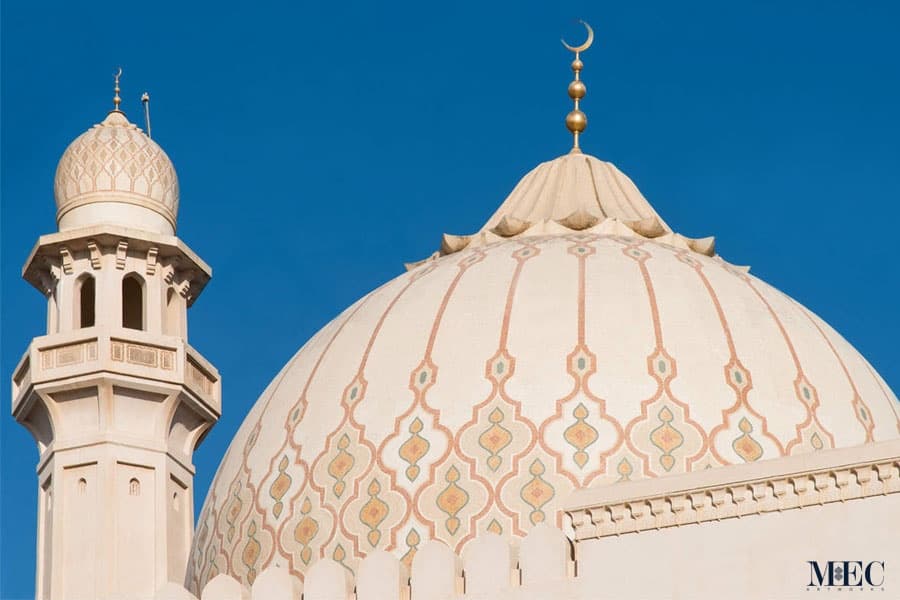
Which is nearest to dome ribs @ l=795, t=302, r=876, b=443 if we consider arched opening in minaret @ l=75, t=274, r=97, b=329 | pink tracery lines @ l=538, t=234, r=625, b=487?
pink tracery lines @ l=538, t=234, r=625, b=487

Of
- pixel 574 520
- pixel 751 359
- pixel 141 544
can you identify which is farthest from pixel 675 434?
pixel 141 544

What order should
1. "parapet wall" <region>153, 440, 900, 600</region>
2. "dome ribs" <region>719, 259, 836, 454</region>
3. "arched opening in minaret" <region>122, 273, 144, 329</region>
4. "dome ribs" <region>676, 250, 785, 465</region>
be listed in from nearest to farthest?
1. "parapet wall" <region>153, 440, 900, 600</region>
2. "dome ribs" <region>676, 250, 785, 465</region>
3. "dome ribs" <region>719, 259, 836, 454</region>
4. "arched opening in minaret" <region>122, 273, 144, 329</region>

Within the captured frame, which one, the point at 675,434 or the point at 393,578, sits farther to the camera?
the point at 675,434

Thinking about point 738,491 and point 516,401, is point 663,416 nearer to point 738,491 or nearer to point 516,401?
point 516,401

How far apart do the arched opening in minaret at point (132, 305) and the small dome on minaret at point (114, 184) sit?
407 millimetres

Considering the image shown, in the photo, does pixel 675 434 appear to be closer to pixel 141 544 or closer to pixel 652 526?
pixel 652 526

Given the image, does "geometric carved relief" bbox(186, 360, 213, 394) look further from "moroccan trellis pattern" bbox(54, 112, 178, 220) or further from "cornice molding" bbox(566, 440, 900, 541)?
"cornice molding" bbox(566, 440, 900, 541)

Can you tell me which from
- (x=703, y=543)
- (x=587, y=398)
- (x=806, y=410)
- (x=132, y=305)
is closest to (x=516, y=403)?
(x=587, y=398)

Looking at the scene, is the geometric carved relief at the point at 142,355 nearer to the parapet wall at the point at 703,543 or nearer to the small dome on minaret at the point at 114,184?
the small dome on minaret at the point at 114,184

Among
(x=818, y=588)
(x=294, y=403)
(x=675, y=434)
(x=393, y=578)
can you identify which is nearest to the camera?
(x=818, y=588)

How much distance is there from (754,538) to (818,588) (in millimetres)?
420

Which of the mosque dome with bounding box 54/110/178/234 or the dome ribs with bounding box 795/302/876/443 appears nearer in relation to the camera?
the dome ribs with bounding box 795/302/876/443

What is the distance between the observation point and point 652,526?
1274 cm

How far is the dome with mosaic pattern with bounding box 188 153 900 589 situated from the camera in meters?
14.5
